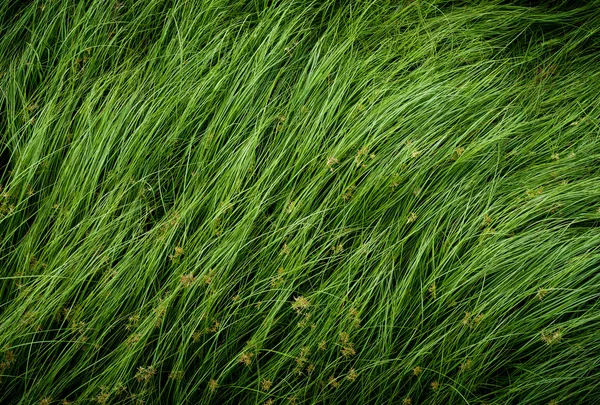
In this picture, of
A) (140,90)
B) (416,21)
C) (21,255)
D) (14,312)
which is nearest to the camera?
(14,312)

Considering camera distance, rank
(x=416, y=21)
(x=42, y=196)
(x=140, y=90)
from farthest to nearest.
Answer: (x=416, y=21) < (x=140, y=90) < (x=42, y=196)

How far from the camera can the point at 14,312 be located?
6.87 feet

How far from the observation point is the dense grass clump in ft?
7.02

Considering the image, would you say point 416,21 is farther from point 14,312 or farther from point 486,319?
point 14,312

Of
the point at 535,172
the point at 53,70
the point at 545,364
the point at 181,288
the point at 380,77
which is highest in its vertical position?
the point at 53,70

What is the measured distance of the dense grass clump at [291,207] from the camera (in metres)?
2.14

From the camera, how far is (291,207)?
230cm

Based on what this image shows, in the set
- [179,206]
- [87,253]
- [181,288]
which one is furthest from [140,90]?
[181,288]

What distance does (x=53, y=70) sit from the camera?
267cm

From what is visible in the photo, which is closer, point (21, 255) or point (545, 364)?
point (545, 364)

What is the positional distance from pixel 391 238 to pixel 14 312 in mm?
1574

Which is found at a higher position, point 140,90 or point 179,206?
point 140,90

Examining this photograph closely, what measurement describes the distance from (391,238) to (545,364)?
2.58 ft

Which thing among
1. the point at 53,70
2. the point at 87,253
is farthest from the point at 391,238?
the point at 53,70
